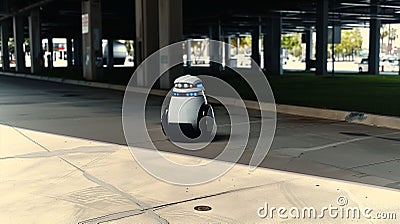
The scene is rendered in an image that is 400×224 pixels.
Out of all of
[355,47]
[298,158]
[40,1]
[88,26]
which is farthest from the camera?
[355,47]

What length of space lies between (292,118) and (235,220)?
24.5 ft

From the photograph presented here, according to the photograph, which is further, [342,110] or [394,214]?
[342,110]

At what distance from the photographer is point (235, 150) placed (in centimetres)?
785

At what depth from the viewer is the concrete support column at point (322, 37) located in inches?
1278

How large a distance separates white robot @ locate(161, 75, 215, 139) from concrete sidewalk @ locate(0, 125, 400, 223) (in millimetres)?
1482

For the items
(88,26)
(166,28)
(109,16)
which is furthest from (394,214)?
(109,16)

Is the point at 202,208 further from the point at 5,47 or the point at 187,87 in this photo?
the point at 5,47

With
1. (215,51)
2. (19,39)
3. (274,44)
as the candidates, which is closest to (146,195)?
(274,44)

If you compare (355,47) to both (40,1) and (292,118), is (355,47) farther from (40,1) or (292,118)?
(292,118)

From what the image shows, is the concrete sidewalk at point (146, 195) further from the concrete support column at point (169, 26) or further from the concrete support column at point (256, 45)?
the concrete support column at point (256, 45)

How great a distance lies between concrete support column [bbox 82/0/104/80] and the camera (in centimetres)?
2608
